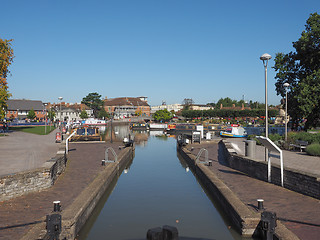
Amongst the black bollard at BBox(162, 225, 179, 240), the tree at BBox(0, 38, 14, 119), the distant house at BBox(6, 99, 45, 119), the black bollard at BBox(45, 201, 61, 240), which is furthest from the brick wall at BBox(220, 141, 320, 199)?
the distant house at BBox(6, 99, 45, 119)

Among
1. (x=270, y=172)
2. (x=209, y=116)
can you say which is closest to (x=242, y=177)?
(x=270, y=172)

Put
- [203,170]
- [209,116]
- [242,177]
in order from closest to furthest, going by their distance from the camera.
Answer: [242,177] → [203,170] → [209,116]

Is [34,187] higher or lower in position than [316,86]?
lower

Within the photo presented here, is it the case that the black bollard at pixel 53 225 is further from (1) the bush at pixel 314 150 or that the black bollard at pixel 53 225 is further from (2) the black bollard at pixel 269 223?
(1) the bush at pixel 314 150

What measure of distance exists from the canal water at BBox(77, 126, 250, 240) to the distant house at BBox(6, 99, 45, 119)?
100 meters

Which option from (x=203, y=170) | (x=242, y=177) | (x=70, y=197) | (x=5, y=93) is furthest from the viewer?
(x=5, y=93)

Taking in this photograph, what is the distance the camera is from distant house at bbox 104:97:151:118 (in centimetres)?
14527

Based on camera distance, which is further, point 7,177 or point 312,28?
A: point 312,28

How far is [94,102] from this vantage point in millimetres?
133250

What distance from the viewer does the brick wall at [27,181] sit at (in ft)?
36.3

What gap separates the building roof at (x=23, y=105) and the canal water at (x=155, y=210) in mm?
100860

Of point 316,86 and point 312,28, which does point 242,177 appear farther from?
point 312,28

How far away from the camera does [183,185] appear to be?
18.0 meters

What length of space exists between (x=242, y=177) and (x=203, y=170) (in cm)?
280
